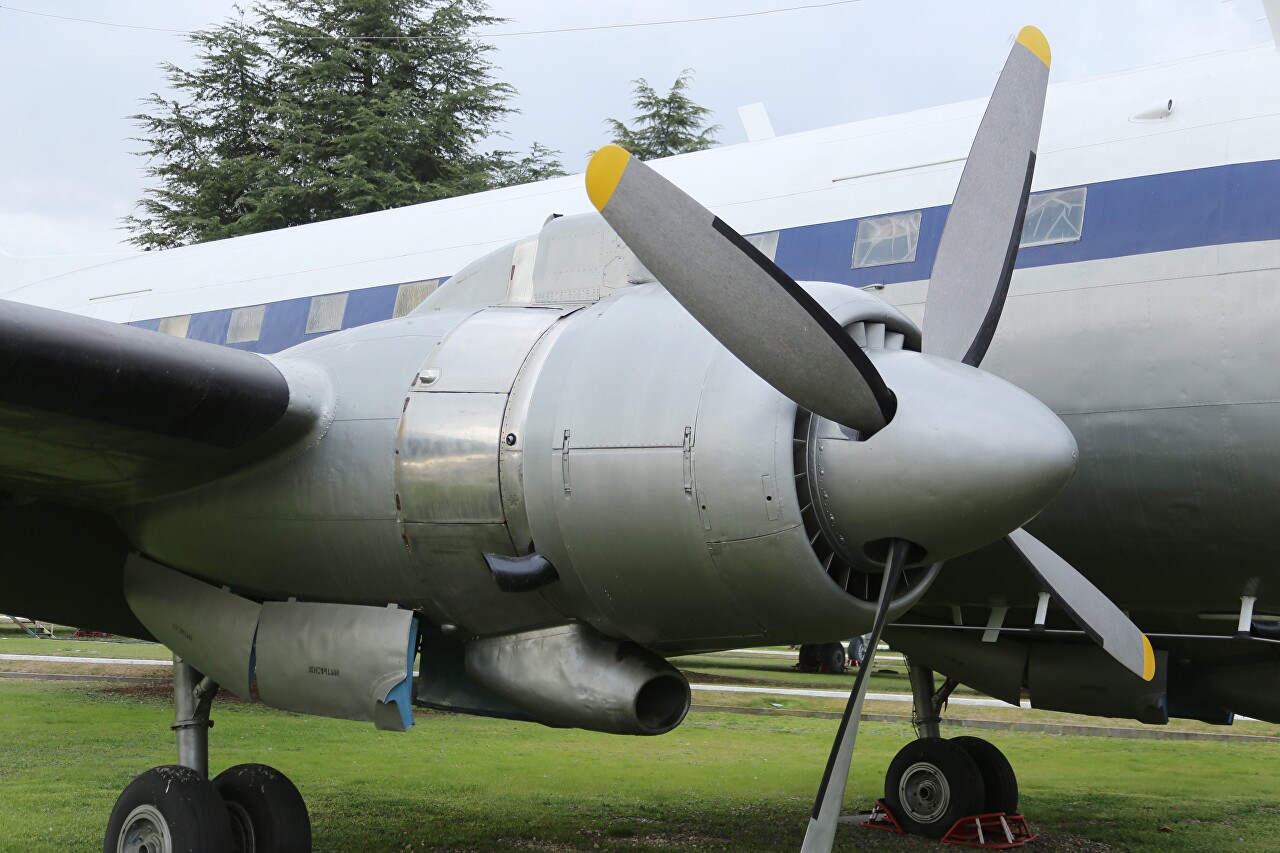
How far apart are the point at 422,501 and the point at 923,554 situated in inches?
81.0

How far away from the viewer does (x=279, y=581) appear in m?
5.65

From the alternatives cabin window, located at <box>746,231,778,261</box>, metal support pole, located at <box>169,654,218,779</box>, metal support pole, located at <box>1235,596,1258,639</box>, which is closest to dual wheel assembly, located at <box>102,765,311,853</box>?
metal support pole, located at <box>169,654,218,779</box>

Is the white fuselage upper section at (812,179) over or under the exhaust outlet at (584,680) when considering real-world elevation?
over

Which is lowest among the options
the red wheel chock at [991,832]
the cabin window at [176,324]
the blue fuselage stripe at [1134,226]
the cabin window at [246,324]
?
the red wheel chock at [991,832]

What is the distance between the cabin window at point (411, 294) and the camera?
930cm

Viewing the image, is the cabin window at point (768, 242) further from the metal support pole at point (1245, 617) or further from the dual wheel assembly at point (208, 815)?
the dual wheel assembly at point (208, 815)

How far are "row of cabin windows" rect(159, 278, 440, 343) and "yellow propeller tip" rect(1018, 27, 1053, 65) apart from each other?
4.94 meters

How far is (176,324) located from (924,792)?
744cm

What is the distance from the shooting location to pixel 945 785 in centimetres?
833

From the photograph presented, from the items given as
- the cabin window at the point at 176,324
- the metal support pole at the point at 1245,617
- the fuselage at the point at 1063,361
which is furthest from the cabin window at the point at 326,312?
the metal support pole at the point at 1245,617

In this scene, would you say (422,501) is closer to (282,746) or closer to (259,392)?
(259,392)

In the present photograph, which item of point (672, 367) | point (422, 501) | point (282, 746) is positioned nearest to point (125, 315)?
point (282, 746)

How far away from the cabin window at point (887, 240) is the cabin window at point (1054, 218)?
0.67 meters

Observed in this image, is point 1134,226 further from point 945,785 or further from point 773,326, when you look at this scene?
point 945,785
